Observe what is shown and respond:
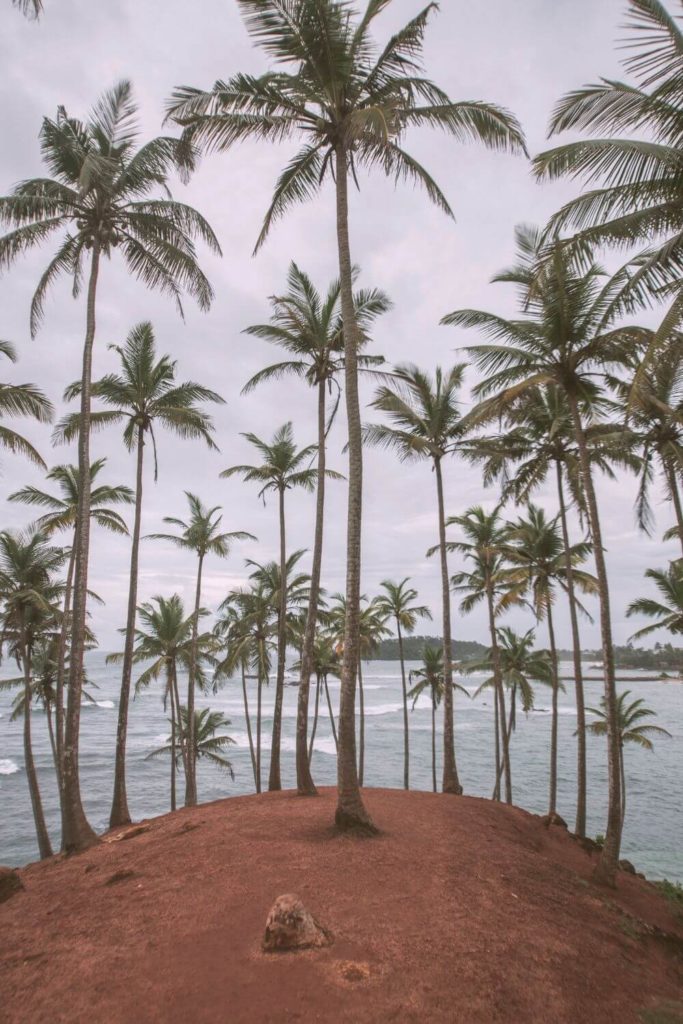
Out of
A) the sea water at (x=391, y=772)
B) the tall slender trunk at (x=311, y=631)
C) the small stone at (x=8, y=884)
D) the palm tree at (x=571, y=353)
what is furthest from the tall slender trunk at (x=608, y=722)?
the sea water at (x=391, y=772)

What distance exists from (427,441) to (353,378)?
→ 7.12m

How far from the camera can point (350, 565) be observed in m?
8.75

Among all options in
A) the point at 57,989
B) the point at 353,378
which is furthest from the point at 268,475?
the point at 57,989

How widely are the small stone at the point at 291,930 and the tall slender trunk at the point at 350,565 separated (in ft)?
7.87

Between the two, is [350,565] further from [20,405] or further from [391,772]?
[391,772]

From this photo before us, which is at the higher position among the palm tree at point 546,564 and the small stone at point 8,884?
the palm tree at point 546,564

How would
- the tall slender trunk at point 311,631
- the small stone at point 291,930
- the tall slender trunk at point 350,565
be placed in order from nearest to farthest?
1. the small stone at point 291,930
2. the tall slender trunk at point 350,565
3. the tall slender trunk at point 311,631

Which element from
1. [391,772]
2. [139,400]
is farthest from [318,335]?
[391,772]

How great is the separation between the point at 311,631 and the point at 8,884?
6.92 m

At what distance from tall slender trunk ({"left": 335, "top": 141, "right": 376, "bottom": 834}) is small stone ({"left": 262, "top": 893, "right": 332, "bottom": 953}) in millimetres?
2400

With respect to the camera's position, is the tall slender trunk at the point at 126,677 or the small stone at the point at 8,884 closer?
the small stone at the point at 8,884

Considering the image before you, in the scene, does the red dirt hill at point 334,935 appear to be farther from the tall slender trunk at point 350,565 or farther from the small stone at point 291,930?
the tall slender trunk at point 350,565

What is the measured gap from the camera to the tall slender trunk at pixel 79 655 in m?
9.88

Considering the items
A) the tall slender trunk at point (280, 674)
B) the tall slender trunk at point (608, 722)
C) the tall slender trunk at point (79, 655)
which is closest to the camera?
the tall slender trunk at point (608, 722)
